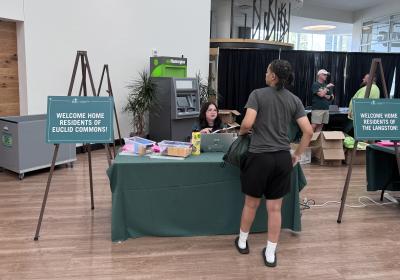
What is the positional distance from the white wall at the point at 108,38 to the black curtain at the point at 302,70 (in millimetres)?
1978

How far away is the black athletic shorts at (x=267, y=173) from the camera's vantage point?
267cm

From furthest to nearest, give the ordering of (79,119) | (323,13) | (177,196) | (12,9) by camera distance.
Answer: (323,13) → (12,9) → (79,119) → (177,196)

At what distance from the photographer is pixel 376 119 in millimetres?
3730

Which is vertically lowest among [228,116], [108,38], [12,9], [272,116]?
[228,116]

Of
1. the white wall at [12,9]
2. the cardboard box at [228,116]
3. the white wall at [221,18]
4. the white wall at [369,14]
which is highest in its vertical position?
the white wall at [369,14]

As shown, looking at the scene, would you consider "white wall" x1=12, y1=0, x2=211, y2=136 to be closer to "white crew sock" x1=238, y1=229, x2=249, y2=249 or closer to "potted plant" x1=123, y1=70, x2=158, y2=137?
"potted plant" x1=123, y1=70, x2=158, y2=137

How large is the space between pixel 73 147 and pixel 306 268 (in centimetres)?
413

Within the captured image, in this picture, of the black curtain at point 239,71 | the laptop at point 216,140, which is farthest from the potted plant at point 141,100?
the laptop at point 216,140

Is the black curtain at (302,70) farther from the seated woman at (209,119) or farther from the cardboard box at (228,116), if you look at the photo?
the seated woman at (209,119)

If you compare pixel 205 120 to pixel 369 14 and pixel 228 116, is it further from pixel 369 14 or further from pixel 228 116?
pixel 369 14

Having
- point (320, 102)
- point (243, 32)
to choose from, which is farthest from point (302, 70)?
point (243, 32)

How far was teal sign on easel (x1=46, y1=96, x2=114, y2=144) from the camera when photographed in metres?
3.20

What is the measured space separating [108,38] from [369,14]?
10.4 meters

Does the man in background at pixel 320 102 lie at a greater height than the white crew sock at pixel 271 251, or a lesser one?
greater
